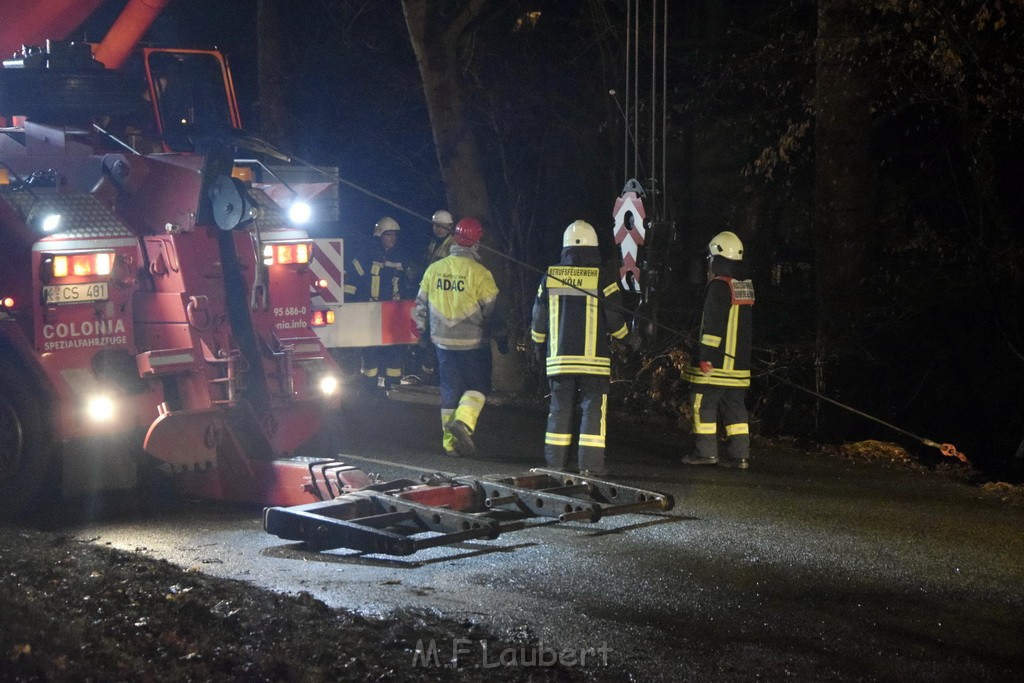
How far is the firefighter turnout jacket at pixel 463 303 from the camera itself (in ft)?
32.0

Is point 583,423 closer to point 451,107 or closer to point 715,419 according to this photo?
point 715,419

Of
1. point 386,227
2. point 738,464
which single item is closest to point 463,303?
point 738,464

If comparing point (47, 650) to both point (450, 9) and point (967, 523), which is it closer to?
point (967, 523)

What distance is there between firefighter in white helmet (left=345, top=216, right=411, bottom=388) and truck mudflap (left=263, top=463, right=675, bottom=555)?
5796 mm

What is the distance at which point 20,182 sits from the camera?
25.6 feet

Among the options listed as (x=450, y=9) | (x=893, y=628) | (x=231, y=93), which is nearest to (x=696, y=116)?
(x=450, y=9)

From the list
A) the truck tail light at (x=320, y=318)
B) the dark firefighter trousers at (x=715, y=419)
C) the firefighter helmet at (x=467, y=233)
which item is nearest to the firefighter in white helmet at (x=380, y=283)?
the firefighter helmet at (x=467, y=233)

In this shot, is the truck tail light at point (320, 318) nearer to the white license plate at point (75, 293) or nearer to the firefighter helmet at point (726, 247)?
the white license plate at point (75, 293)

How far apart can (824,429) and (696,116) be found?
4942 millimetres

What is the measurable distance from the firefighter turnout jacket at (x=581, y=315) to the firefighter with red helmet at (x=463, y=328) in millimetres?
724

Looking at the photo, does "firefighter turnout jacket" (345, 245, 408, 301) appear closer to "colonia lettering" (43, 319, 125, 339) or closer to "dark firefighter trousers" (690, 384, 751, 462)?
"dark firefighter trousers" (690, 384, 751, 462)

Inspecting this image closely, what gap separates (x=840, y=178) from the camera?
11.1m

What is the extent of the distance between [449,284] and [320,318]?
116 cm

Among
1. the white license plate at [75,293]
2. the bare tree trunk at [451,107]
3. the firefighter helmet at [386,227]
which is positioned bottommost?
the white license plate at [75,293]
